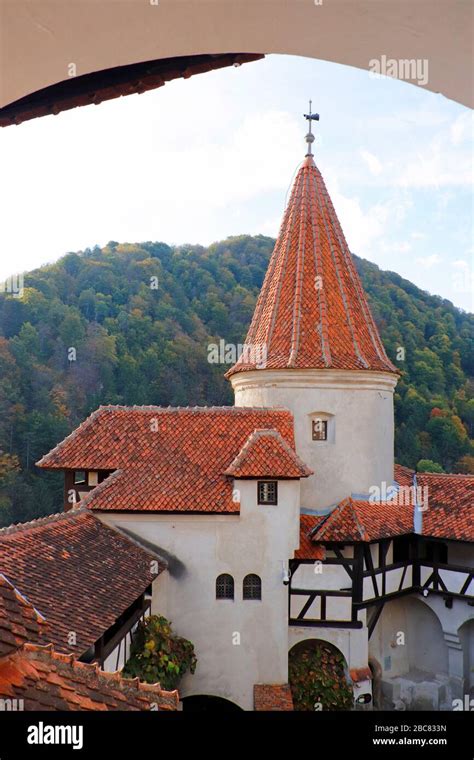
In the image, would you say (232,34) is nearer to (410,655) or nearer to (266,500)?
(266,500)

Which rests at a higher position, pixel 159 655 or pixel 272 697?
pixel 159 655

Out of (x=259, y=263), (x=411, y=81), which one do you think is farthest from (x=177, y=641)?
(x=259, y=263)

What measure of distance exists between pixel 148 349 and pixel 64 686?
122ft

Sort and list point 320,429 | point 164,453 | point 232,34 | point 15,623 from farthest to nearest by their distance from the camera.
Result: point 320,429, point 164,453, point 15,623, point 232,34

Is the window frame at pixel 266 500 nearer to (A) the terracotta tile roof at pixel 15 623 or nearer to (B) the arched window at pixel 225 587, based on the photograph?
(B) the arched window at pixel 225 587

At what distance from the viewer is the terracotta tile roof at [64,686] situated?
3.17m

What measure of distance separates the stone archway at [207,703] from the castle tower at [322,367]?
4282mm

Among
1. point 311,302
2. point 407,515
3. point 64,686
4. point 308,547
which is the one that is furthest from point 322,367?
point 64,686

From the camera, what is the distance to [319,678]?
40.5 feet

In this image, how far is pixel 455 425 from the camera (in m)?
34.6
